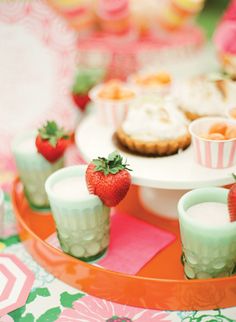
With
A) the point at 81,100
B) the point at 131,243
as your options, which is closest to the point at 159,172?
the point at 131,243

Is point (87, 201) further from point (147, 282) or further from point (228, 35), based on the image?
point (228, 35)

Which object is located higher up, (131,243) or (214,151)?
(214,151)

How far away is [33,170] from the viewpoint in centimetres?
123

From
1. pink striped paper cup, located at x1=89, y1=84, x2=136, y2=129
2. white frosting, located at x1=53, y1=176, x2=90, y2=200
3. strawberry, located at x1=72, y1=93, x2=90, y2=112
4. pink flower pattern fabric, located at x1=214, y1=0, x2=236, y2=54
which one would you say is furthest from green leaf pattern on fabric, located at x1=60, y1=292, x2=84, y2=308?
pink flower pattern fabric, located at x1=214, y1=0, x2=236, y2=54

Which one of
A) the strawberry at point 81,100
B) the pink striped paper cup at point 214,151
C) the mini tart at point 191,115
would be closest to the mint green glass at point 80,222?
the pink striped paper cup at point 214,151

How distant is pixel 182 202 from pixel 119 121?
48cm

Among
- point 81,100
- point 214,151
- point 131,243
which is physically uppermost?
point 214,151

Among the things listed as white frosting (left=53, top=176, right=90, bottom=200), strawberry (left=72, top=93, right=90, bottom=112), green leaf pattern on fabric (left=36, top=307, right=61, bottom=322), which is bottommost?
green leaf pattern on fabric (left=36, top=307, right=61, bottom=322)

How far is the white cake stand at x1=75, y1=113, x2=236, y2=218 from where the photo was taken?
1057 mm

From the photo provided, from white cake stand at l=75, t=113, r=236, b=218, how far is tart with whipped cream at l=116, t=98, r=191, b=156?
0.02 m

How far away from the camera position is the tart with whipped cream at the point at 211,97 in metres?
1.28

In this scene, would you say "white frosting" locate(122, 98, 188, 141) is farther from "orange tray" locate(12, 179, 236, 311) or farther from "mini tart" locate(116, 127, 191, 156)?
"orange tray" locate(12, 179, 236, 311)

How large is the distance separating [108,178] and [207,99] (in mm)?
475

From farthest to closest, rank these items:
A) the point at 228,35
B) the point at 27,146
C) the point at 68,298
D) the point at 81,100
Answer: the point at 81,100, the point at 228,35, the point at 27,146, the point at 68,298
